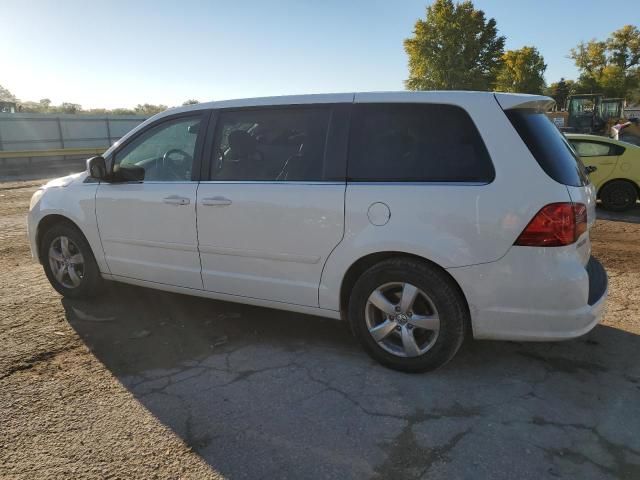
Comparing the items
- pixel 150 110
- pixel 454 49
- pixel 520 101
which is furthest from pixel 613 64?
pixel 520 101

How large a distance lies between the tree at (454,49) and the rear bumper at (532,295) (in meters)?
42.4

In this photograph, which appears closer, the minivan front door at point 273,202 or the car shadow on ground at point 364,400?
the car shadow on ground at point 364,400

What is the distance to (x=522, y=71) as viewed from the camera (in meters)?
55.6

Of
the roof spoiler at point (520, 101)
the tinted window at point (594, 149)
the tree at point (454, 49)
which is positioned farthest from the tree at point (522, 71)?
the roof spoiler at point (520, 101)

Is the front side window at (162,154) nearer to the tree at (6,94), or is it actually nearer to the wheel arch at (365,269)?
the wheel arch at (365,269)

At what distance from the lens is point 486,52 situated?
43.9 meters

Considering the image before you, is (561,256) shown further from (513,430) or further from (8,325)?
(8,325)

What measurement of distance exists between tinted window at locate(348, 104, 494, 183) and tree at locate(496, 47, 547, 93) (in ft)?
186

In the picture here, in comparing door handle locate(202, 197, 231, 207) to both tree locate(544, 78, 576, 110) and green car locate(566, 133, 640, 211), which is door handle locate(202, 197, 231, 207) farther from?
tree locate(544, 78, 576, 110)

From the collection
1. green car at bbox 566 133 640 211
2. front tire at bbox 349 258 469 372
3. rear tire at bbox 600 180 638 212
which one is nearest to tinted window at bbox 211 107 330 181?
front tire at bbox 349 258 469 372

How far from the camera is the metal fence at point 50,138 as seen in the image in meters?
21.8

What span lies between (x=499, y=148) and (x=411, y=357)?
140 centimetres

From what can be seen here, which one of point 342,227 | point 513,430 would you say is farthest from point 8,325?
point 513,430

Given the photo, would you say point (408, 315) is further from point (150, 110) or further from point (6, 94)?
point (6, 94)
